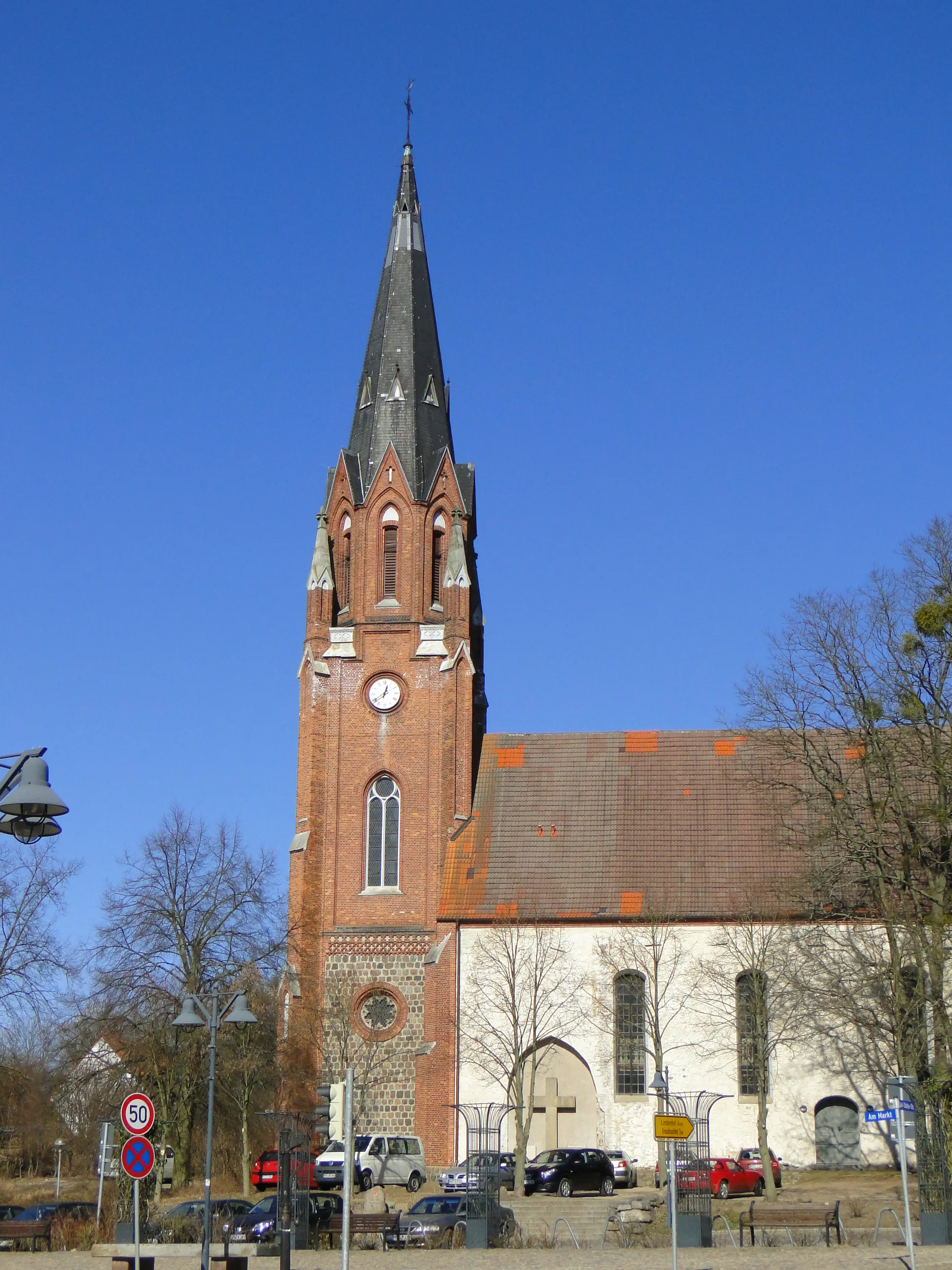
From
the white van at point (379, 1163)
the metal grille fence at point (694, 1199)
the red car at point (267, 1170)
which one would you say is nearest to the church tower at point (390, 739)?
the white van at point (379, 1163)

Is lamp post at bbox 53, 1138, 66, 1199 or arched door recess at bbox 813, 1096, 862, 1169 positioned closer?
arched door recess at bbox 813, 1096, 862, 1169

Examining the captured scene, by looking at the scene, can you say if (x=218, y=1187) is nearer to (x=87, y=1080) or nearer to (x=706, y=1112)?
(x=87, y=1080)

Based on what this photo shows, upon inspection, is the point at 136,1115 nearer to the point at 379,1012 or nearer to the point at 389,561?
the point at 379,1012

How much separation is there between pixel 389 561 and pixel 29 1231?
23.5 m

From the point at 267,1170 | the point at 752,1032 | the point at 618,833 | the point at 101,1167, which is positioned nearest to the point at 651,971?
the point at 752,1032

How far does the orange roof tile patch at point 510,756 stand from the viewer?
155 ft

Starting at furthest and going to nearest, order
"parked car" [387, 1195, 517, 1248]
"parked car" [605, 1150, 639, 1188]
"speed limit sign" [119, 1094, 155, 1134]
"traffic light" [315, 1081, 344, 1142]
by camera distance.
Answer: "parked car" [605, 1150, 639, 1188] < "parked car" [387, 1195, 517, 1248] < "traffic light" [315, 1081, 344, 1142] < "speed limit sign" [119, 1094, 155, 1134]

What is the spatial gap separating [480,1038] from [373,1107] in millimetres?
3541

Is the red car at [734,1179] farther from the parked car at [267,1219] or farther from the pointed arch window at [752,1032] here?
the parked car at [267,1219]

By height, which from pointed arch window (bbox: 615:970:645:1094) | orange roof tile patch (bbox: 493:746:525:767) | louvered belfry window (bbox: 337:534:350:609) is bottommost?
pointed arch window (bbox: 615:970:645:1094)

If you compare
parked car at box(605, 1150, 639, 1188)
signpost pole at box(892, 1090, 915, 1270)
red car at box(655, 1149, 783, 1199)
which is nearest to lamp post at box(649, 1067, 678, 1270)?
signpost pole at box(892, 1090, 915, 1270)

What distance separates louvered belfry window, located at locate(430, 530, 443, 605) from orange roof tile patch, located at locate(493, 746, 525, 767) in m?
5.07

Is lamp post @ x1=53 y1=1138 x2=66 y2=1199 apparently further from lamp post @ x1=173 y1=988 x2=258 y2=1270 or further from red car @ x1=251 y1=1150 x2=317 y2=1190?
lamp post @ x1=173 y1=988 x2=258 y2=1270

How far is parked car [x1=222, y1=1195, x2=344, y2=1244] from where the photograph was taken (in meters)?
29.3
